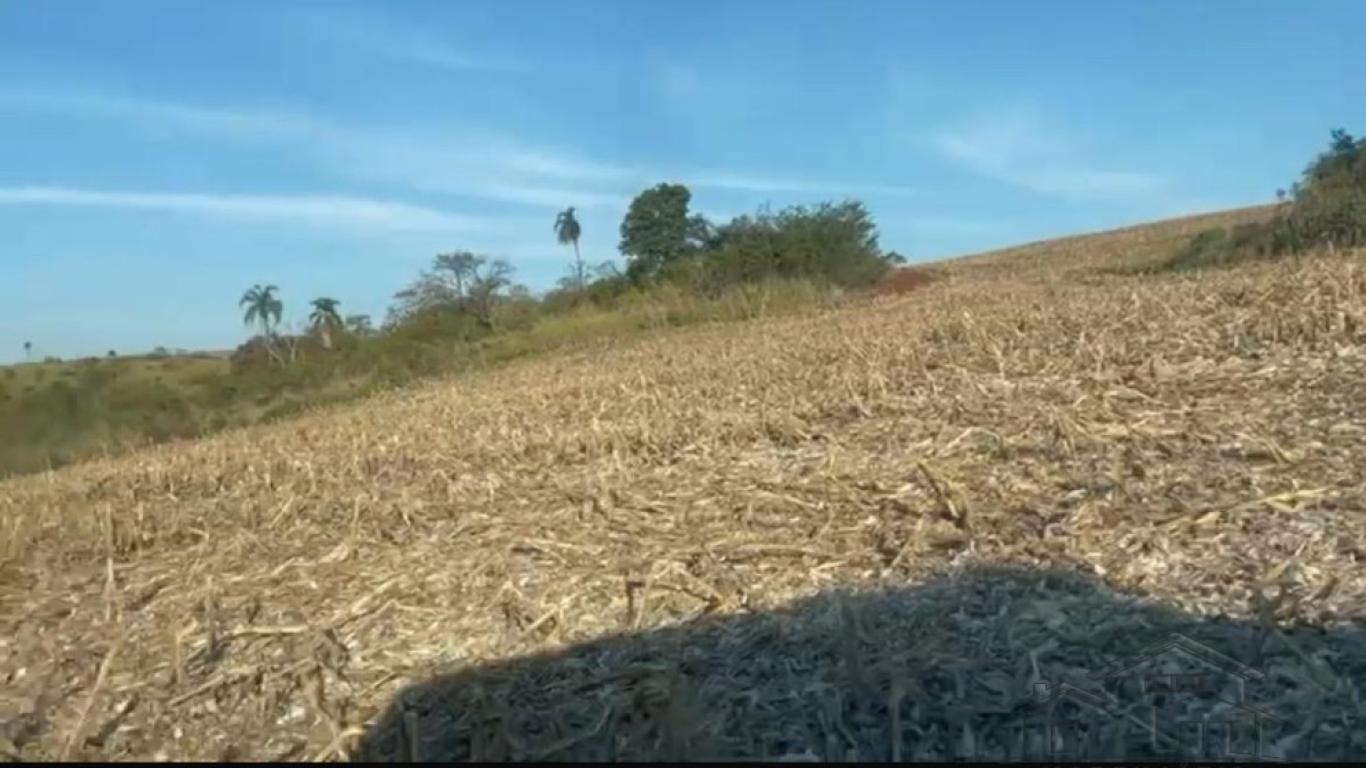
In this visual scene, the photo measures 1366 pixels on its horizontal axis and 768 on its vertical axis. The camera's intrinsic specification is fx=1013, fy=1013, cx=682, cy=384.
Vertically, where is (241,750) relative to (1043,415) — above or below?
below

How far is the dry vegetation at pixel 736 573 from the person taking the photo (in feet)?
9.12

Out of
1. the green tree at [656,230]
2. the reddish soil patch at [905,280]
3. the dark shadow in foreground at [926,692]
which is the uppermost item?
the green tree at [656,230]

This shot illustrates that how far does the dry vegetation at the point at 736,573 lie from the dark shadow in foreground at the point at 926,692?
13mm

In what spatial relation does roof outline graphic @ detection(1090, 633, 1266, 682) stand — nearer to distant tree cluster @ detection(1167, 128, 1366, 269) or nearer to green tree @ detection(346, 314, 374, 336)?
distant tree cluster @ detection(1167, 128, 1366, 269)

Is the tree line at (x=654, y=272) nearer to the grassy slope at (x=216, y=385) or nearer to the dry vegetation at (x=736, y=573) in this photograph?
the grassy slope at (x=216, y=385)

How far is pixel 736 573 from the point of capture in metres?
3.73

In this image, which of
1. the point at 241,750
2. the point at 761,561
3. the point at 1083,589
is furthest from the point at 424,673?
the point at 1083,589

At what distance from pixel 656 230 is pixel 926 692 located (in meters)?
36.3

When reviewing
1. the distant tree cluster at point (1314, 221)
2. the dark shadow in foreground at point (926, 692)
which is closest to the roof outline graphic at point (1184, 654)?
the dark shadow in foreground at point (926, 692)

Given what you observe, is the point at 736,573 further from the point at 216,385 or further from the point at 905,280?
the point at 905,280

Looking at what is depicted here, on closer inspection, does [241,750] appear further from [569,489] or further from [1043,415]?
[1043,415]

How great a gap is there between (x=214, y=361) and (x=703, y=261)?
19.9 m

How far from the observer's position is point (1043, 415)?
5.63 metres

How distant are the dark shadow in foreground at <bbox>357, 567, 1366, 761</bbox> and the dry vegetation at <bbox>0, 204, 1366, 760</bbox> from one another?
0.04ft
